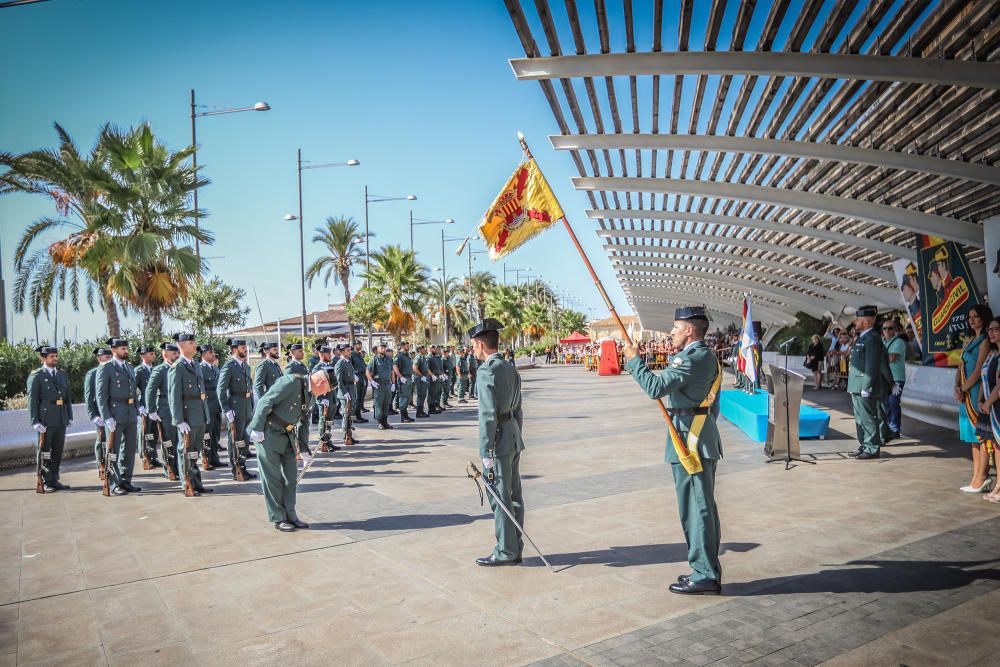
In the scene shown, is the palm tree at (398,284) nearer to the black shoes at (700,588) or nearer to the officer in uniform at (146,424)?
the officer in uniform at (146,424)

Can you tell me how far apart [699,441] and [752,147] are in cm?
825

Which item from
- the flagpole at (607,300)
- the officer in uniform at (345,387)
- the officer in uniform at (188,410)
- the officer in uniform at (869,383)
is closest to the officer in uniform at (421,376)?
the officer in uniform at (345,387)

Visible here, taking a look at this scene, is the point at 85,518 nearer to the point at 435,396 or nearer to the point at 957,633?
the point at 957,633

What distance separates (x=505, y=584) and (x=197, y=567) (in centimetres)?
279

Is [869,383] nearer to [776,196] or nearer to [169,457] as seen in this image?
[776,196]

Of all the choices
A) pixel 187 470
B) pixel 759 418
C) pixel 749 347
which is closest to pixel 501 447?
pixel 187 470

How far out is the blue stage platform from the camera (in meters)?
12.1

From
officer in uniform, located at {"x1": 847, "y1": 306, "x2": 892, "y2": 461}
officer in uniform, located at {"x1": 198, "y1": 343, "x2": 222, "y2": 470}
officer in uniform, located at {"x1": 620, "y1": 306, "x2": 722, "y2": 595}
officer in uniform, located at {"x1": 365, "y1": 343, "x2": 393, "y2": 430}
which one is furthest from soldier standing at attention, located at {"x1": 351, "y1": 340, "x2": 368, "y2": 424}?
officer in uniform, located at {"x1": 620, "y1": 306, "x2": 722, "y2": 595}

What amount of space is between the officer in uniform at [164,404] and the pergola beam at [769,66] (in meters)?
6.82

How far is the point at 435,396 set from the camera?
20906 mm

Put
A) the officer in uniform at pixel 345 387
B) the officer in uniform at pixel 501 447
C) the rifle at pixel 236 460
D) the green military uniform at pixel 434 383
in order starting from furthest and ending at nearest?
1. the green military uniform at pixel 434 383
2. the officer in uniform at pixel 345 387
3. the rifle at pixel 236 460
4. the officer in uniform at pixel 501 447

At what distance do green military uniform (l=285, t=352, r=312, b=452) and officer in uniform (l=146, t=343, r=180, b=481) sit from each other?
3.37 m

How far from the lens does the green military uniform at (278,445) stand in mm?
7465

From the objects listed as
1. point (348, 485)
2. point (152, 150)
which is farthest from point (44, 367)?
point (152, 150)
